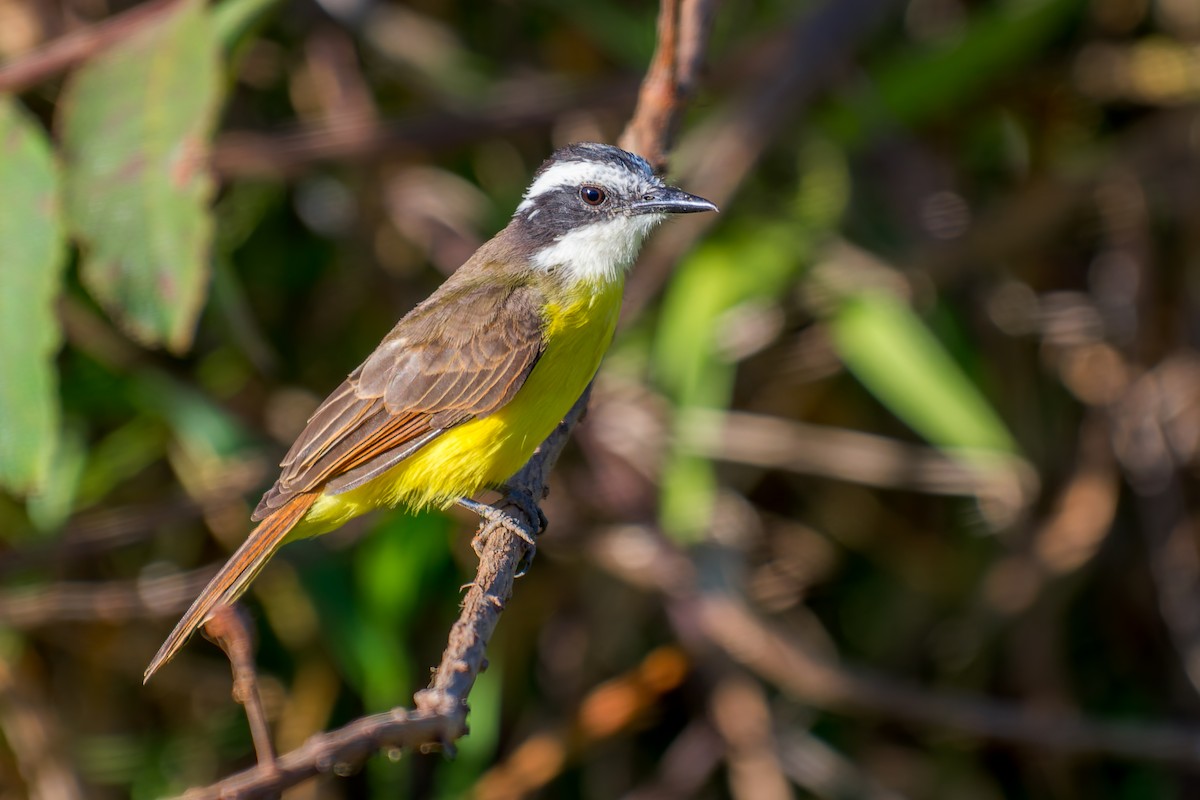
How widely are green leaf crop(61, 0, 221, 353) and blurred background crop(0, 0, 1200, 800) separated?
2.73 feet

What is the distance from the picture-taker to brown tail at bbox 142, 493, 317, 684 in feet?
10.4

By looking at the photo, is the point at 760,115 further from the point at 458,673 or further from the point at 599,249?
the point at 458,673

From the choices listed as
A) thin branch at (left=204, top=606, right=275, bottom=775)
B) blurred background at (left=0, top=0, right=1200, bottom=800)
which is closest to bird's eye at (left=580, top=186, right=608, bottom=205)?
blurred background at (left=0, top=0, right=1200, bottom=800)

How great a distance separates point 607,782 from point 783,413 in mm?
1452

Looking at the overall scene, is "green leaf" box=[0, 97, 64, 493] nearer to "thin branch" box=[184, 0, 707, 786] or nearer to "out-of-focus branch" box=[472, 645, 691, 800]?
"thin branch" box=[184, 0, 707, 786]

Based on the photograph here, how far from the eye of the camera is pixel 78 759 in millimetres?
4504

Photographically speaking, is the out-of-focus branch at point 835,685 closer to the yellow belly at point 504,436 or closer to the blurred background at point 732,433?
the blurred background at point 732,433

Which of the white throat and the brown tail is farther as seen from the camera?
the white throat

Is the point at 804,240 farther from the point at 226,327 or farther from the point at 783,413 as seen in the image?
the point at 226,327

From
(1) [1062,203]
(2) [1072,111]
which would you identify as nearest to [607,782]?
(1) [1062,203]

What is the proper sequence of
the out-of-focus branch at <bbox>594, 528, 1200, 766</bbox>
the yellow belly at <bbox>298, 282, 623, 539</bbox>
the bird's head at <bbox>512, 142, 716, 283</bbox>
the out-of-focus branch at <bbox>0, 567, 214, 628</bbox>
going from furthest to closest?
1. the out-of-focus branch at <bbox>594, 528, 1200, 766</bbox>
2. the out-of-focus branch at <bbox>0, 567, 214, 628</bbox>
3. the bird's head at <bbox>512, 142, 716, 283</bbox>
4. the yellow belly at <bbox>298, 282, 623, 539</bbox>

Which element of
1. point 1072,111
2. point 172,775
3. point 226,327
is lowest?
point 172,775

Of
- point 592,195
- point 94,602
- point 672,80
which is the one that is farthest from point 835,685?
point 94,602

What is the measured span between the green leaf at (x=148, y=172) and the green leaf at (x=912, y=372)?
7.05ft
